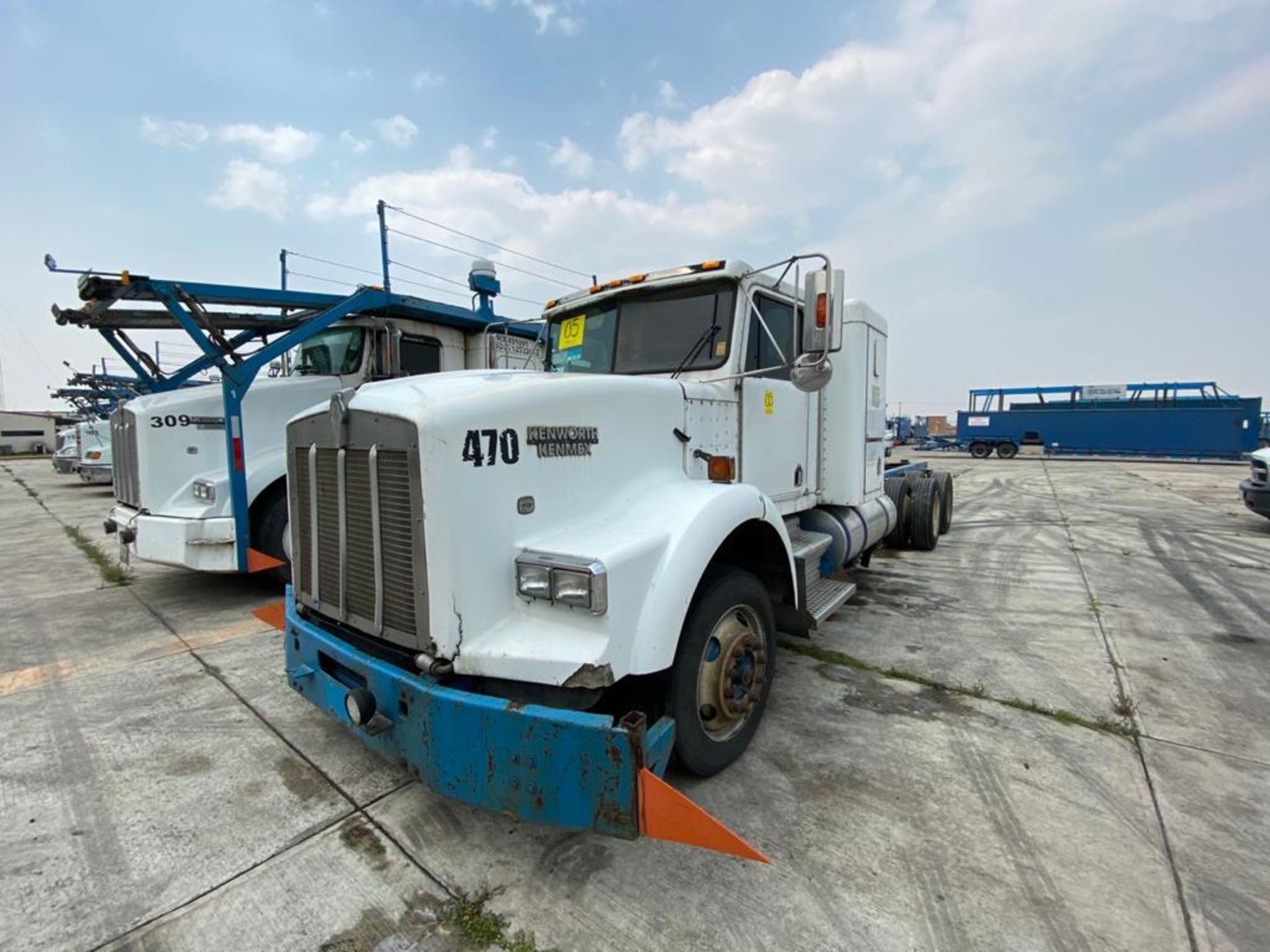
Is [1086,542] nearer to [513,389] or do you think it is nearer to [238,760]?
[513,389]

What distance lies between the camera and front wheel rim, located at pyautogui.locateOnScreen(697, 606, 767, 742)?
2666mm

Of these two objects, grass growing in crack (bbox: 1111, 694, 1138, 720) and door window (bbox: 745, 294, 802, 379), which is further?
door window (bbox: 745, 294, 802, 379)

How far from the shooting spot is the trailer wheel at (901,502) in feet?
26.3

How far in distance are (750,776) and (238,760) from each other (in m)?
2.51

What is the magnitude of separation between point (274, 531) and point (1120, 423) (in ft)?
114

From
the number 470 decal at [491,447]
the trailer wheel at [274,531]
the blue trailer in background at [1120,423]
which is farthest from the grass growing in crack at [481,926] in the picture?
the blue trailer in background at [1120,423]

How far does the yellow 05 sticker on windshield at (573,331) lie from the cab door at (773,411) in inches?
44.4

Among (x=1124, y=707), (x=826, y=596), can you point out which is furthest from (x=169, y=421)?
(x=1124, y=707)

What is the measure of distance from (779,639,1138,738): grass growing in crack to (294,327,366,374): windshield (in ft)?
Result: 16.7

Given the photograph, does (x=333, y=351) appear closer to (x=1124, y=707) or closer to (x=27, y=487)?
(x=1124, y=707)

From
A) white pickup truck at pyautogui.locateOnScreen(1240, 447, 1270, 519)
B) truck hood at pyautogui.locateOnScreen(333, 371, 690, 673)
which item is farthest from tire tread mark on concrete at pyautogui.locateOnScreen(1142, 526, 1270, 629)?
truck hood at pyautogui.locateOnScreen(333, 371, 690, 673)

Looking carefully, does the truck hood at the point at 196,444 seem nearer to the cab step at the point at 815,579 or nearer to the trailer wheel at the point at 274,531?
the trailer wheel at the point at 274,531

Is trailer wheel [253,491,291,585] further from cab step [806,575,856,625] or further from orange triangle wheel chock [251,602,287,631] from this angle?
cab step [806,575,856,625]

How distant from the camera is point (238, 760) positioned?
296 centimetres
